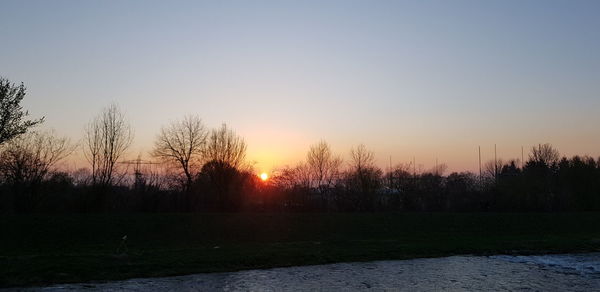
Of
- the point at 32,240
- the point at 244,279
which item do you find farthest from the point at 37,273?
the point at 32,240

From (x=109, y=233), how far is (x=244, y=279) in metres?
22.4

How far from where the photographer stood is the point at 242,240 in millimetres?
38469

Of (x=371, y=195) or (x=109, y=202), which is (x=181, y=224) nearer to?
(x=109, y=202)

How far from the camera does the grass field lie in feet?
60.1

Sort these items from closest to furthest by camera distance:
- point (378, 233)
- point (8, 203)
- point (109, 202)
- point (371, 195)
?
point (378, 233) < point (8, 203) < point (109, 202) < point (371, 195)

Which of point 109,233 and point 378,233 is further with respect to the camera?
point 378,233

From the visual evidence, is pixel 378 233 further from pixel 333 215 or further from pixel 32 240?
pixel 32 240

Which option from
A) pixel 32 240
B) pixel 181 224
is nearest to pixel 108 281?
pixel 32 240

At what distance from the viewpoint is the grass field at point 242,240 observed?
18.3 metres

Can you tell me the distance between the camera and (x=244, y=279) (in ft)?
54.8

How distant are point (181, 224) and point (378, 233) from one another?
15.5 metres

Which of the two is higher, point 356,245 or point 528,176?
point 528,176

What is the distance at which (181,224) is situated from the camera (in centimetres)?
3969

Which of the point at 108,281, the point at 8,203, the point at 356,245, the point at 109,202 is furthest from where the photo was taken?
the point at 109,202
